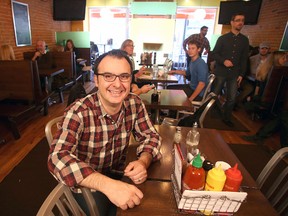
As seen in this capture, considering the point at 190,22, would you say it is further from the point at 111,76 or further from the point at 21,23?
the point at 111,76

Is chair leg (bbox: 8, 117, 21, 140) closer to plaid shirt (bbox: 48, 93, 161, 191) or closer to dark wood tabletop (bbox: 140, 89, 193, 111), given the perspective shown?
dark wood tabletop (bbox: 140, 89, 193, 111)

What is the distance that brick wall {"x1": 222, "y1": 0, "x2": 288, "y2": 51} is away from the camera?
4.05 meters

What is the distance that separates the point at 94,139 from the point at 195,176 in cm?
53

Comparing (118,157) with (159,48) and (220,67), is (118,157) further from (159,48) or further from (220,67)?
(159,48)

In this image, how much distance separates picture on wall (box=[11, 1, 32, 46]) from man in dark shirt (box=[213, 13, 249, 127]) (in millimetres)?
3844

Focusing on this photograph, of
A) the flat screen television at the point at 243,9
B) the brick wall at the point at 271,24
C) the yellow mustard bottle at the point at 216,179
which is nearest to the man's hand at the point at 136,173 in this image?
the yellow mustard bottle at the point at 216,179

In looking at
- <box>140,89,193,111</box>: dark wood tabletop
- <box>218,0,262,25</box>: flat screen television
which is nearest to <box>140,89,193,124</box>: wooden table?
<box>140,89,193,111</box>: dark wood tabletop

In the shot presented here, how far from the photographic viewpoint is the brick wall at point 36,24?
3.68m


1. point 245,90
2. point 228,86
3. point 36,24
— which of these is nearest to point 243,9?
point 245,90

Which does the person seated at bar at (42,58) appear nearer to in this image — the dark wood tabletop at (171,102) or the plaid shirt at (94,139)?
the dark wood tabletop at (171,102)

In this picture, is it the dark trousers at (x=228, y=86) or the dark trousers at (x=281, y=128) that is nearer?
the dark trousers at (x=281, y=128)

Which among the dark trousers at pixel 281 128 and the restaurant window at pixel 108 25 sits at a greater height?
the restaurant window at pixel 108 25

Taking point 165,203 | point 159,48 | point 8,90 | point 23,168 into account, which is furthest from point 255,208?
point 159,48

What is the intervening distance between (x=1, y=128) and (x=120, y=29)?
5.76m
